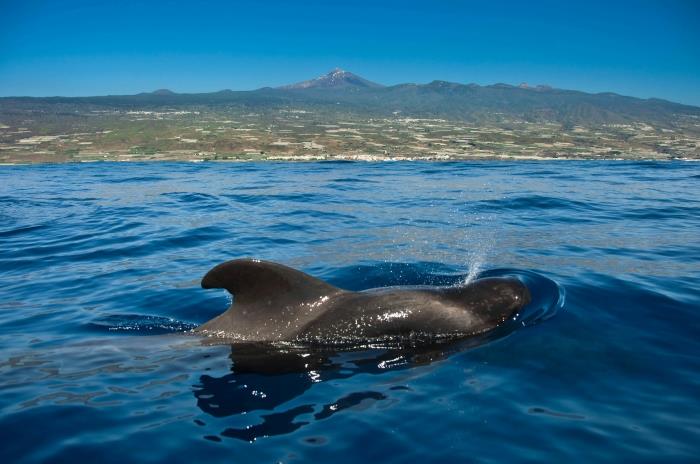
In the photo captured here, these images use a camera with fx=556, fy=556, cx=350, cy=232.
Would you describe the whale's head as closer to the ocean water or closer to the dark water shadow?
the ocean water

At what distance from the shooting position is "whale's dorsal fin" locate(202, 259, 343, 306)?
7492mm

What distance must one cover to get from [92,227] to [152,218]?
2155mm

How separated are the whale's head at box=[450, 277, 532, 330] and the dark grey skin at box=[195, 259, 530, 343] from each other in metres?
0.02

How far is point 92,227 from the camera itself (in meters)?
19.0

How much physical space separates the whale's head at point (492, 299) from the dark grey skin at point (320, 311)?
2 cm

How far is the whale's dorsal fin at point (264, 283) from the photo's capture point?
7.49 metres

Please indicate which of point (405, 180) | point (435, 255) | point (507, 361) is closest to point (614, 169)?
point (405, 180)

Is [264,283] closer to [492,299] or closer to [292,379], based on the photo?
[292,379]

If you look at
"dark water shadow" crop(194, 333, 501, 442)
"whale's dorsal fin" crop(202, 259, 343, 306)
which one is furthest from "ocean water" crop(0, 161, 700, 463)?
"whale's dorsal fin" crop(202, 259, 343, 306)

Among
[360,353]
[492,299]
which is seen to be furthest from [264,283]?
[492,299]

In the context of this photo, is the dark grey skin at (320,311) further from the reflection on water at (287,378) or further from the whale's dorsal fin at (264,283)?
the reflection on water at (287,378)

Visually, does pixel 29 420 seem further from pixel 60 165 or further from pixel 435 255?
pixel 60 165

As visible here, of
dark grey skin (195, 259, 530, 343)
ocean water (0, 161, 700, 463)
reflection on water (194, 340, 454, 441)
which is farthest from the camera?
dark grey skin (195, 259, 530, 343)

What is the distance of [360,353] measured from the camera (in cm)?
730
